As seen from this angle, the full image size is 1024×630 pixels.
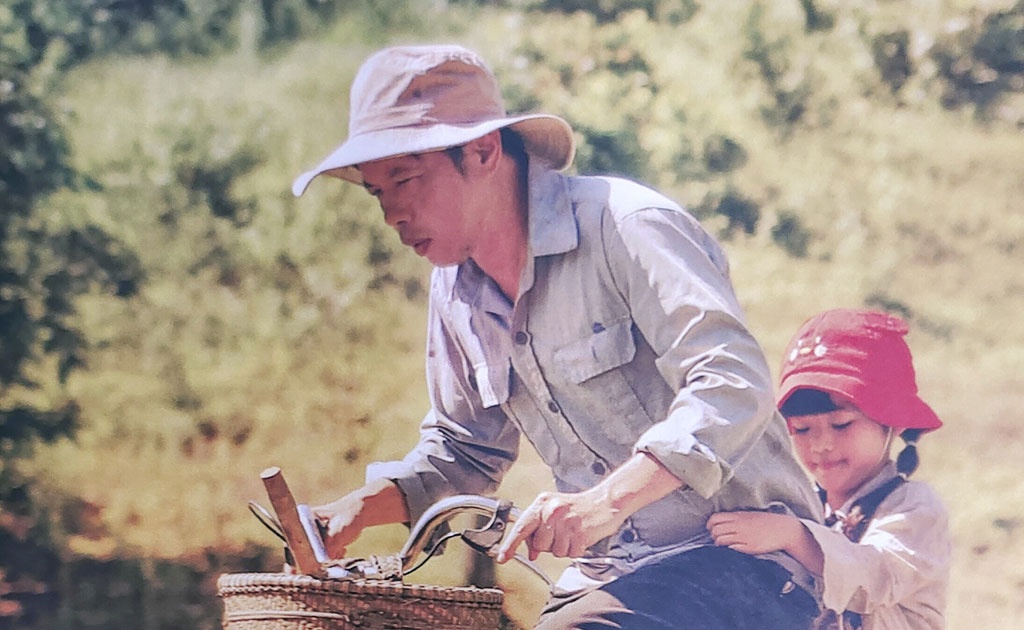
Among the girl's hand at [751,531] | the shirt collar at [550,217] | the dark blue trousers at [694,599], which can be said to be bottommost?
the dark blue trousers at [694,599]

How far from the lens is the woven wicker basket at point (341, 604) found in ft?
5.08

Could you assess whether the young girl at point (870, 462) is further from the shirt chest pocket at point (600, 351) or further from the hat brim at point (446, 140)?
the hat brim at point (446, 140)

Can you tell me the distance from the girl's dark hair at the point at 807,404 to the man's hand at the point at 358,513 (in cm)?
76

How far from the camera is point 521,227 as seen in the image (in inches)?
80.5

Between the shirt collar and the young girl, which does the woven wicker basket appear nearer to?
the shirt collar

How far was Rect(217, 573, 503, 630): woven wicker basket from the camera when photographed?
1548mm

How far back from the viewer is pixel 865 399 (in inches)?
93.4

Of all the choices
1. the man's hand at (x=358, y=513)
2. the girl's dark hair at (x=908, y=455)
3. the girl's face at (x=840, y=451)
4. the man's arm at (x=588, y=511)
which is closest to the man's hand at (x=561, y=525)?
the man's arm at (x=588, y=511)

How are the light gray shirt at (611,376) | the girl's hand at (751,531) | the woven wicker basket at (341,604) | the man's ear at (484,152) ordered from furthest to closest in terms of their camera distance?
the man's ear at (484,152) → the girl's hand at (751,531) → the light gray shirt at (611,376) → the woven wicker basket at (341,604)

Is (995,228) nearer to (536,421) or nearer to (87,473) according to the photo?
(536,421)

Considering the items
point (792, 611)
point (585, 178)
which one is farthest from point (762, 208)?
point (792, 611)

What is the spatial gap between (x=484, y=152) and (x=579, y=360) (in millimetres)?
362

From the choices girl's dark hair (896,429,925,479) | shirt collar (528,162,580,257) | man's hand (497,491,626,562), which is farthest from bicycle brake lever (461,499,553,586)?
girl's dark hair (896,429,925,479)

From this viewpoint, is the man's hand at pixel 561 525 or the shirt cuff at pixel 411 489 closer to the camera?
the man's hand at pixel 561 525
